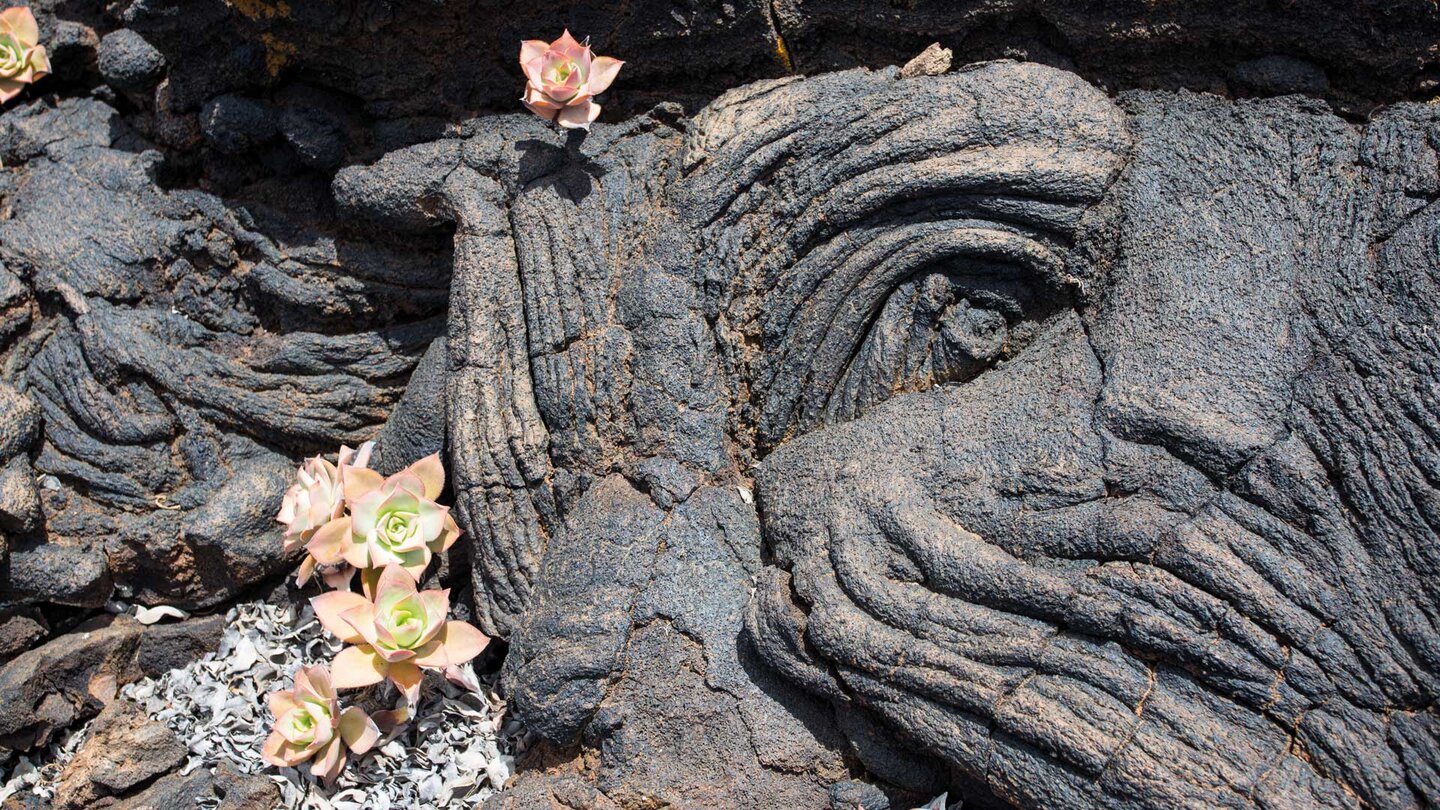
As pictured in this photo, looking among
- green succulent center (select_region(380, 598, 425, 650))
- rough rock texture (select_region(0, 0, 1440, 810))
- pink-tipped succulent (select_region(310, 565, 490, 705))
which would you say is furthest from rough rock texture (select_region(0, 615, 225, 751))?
green succulent center (select_region(380, 598, 425, 650))

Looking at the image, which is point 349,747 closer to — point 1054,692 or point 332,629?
point 332,629

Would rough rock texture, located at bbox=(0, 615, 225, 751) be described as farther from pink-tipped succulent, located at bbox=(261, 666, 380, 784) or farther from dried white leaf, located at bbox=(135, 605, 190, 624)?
pink-tipped succulent, located at bbox=(261, 666, 380, 784)

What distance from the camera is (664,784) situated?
267 cm

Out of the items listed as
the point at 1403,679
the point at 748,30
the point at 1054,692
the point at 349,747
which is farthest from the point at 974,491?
the point at 349,747

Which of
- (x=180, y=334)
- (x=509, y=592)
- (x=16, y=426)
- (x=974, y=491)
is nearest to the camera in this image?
(x=974, y=491)

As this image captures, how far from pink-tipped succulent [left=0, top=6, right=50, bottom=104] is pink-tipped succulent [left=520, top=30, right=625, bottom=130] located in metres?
1.97

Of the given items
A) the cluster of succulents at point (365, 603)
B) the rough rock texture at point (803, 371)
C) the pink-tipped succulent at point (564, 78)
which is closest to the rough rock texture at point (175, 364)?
the rough rock texture at point (803, 371)

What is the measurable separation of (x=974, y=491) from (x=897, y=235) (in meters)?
0.75

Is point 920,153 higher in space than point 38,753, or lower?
higher

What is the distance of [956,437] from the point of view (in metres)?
2.72

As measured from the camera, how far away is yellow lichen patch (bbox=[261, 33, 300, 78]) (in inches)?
132

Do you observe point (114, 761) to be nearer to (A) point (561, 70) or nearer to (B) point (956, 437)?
(A) point (561, 70)

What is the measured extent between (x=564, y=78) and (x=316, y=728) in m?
1.92

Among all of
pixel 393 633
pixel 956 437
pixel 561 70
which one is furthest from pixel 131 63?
pixel 956 437
